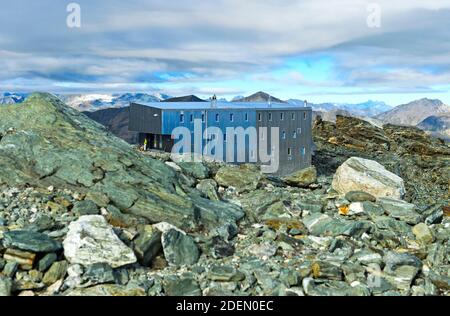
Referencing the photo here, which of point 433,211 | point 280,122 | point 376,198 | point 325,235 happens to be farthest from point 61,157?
point 280,122

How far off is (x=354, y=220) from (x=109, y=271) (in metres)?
8.09

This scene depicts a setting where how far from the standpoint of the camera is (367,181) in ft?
57.5

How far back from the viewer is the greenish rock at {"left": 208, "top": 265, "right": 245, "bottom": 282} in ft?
35.1

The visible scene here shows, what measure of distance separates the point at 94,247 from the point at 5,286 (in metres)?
2.04

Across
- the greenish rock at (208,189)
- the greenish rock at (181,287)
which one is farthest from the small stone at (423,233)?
the greenish rock at (181,287)

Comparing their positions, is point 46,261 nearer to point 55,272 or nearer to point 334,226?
point 55,272

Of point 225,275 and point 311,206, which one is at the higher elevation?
point 311,206

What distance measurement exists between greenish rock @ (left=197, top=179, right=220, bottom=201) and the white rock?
5371 mm

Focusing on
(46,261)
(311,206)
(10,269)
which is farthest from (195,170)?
(10,269)

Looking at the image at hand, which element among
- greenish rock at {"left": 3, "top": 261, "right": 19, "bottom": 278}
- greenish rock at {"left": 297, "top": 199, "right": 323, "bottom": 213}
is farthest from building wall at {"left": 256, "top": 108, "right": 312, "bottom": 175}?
greenish rock at {"left": 3, "top": 261, "right": 19, "bottom": 278}

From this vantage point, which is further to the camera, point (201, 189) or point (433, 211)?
point (201, 189)
